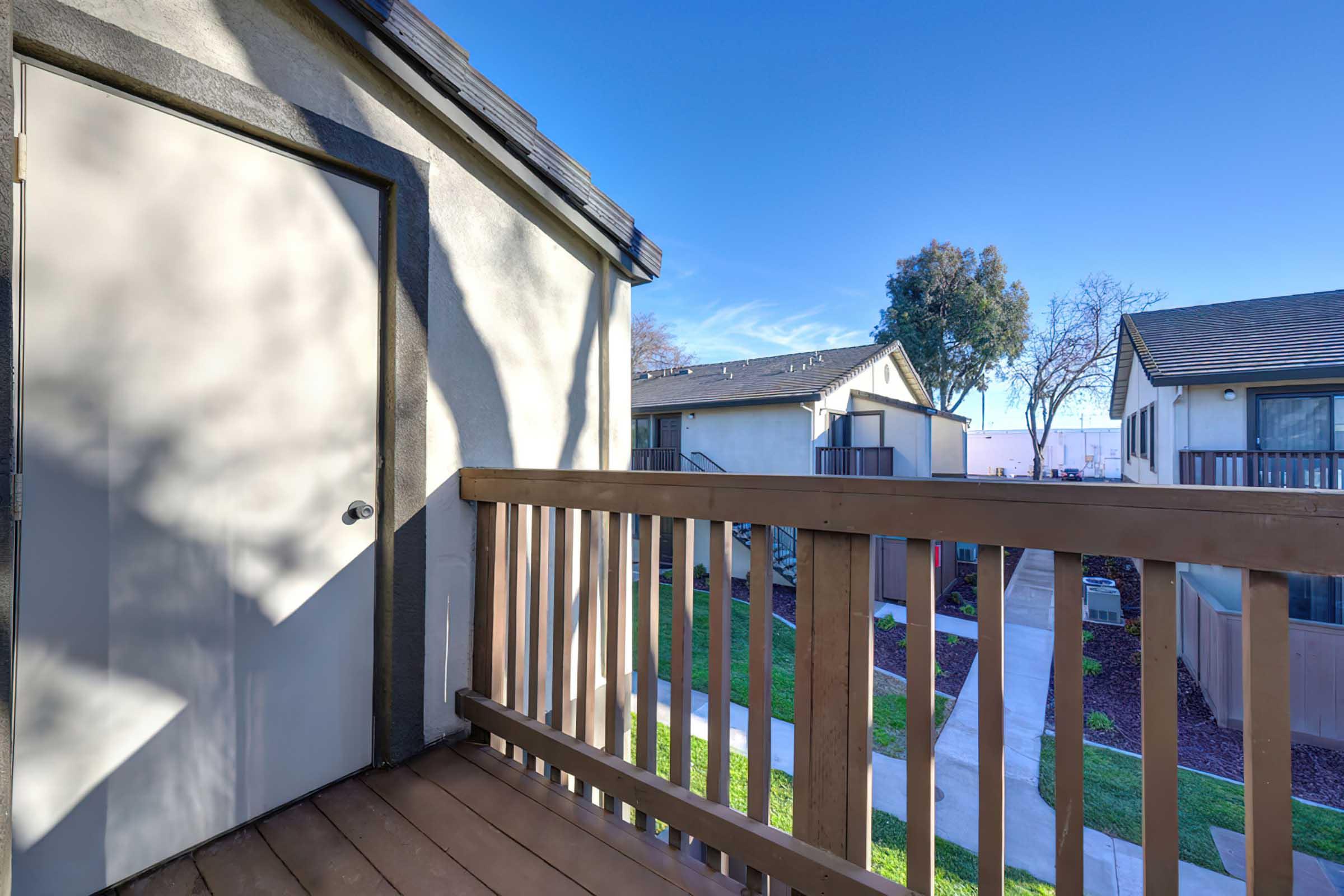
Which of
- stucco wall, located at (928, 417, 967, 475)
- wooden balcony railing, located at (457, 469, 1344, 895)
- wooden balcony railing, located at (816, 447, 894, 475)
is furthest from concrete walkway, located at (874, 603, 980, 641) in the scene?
stucco wall, located at (928, 417, 967, 475)

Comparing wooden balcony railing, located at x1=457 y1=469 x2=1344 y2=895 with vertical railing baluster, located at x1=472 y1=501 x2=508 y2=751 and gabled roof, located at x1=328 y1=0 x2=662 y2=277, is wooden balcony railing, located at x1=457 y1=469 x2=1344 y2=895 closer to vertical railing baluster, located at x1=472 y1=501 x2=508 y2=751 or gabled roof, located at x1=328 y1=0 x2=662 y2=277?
vertical railing baluster, located at x1=472 y1=501 x2=508 y2=751

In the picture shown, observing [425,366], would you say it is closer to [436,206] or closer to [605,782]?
[436,206]

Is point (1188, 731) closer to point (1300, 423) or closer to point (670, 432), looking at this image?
point (1300, 423)

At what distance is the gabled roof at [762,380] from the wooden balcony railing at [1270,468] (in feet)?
19.2

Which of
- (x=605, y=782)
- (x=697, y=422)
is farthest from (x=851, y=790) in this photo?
(x=697, y=422)

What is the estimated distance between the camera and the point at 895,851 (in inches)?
128

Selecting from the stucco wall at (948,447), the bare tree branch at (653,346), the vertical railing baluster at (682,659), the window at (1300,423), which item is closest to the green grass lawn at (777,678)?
the vertical railing baluster at (682,659)

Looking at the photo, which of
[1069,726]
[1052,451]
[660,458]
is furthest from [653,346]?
[1052,451]

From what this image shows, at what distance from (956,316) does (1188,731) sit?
1889cm

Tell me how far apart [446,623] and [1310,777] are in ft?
24.1

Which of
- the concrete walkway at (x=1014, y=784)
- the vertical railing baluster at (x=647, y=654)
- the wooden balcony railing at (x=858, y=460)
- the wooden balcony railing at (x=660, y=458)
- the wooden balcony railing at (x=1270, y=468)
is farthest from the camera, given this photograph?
the wooden balcony railing at (x=660, y=458)

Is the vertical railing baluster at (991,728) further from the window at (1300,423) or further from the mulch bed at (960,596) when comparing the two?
the window at (1300,423)

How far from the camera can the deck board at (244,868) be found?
1.47 m

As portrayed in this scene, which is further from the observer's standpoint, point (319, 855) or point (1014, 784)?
point (1014, 784)
